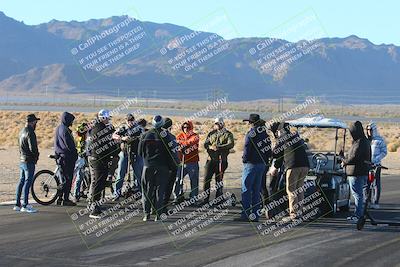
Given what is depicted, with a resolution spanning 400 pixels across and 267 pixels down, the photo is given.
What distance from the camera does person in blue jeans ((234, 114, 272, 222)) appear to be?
13789 mm

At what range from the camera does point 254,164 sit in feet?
45.4

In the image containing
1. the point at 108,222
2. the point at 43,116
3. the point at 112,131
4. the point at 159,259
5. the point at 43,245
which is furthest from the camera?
the point at 43,116

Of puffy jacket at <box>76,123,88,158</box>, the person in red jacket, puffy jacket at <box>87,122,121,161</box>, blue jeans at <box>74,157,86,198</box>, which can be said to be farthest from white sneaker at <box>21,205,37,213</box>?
the person in red jacket

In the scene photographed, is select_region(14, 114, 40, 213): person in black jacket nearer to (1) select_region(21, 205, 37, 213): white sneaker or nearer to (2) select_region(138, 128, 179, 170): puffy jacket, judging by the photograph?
(1) select_region(21, 205, 37, 213): white sneaker

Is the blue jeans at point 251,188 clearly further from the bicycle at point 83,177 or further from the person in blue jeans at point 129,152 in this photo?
the bicycle at point 83,177

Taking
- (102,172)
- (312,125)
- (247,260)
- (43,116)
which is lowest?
(247,260)

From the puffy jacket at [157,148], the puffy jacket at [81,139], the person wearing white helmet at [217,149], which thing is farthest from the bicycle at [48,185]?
the person wearing white helmet at [217,149]

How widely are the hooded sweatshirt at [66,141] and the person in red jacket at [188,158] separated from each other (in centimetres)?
228

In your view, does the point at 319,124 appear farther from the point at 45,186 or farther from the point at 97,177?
the point at 45,186

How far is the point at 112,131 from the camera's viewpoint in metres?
14.8

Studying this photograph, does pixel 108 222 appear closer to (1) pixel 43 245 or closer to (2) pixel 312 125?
(1) pixel 43 245

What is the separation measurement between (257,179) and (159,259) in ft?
13.6

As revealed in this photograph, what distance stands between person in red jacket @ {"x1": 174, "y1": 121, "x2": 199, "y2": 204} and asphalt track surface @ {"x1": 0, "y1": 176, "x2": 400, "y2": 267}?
4.78 feet

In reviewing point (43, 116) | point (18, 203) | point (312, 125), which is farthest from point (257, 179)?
point (43, 116)
